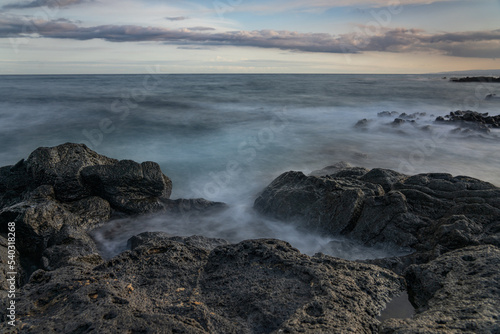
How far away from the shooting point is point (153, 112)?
72.2ft

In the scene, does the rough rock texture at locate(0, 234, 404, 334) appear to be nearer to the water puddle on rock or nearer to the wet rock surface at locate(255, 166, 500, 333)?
the water puddle on rock

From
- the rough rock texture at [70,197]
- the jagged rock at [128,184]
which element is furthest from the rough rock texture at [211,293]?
the jagged rock at [128,184]

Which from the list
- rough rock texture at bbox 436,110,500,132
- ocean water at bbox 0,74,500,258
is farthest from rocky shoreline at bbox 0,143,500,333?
rough rock texture at bbox 436,110,500,132

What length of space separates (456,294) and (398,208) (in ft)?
8.32

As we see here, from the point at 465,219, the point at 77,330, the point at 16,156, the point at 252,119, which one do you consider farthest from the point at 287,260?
the point at 252,119

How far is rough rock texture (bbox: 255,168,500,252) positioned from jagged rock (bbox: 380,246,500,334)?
786 millimetres

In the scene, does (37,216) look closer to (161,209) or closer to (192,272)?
(161,209)

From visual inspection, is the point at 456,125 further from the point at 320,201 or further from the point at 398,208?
the point at 320,201

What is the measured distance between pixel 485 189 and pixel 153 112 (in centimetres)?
1969

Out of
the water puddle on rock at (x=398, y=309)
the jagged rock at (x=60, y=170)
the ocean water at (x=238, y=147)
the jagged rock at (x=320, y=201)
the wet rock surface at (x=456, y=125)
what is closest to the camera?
the water puddle on rock at (x=398, y=309)

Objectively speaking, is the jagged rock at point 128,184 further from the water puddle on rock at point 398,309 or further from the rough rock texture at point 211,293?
the water puddle on rock at point 398,309

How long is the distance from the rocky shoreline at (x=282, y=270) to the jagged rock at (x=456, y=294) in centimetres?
1

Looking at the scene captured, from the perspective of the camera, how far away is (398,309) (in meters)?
3.27

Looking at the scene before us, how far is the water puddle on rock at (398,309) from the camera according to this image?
3160mm
